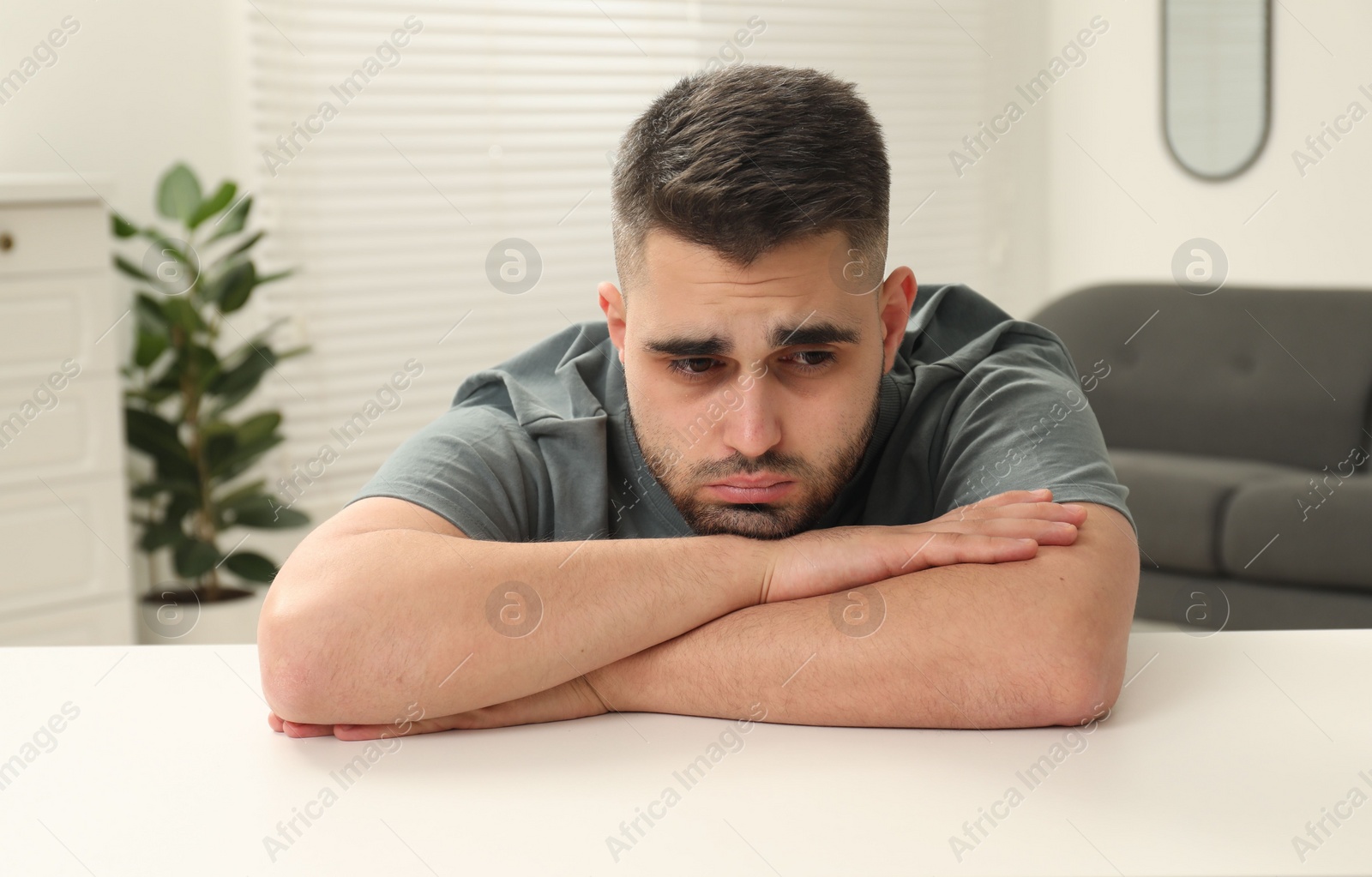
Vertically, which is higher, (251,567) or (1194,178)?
(1194,178)

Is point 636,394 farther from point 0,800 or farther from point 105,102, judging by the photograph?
point 105,102

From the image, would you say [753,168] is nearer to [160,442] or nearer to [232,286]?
[232,286]

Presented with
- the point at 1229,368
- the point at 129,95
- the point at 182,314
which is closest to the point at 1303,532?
the point at 1229,368

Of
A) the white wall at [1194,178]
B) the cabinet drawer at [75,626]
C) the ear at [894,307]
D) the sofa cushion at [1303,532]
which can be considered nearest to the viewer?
the ear at [894,307]

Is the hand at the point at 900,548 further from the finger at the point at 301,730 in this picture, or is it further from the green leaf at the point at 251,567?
the green leaf at the point at 251,567

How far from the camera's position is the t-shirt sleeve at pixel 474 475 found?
1298mm

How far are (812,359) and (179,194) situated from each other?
7.79 ft

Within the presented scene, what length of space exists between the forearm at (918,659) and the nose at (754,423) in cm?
18

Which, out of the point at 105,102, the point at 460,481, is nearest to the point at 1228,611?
the point at 460,481

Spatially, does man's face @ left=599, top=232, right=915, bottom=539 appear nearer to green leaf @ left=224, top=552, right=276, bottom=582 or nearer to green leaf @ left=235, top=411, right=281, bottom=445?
green leaf @ left=235, top=411, right=281, bottom=445

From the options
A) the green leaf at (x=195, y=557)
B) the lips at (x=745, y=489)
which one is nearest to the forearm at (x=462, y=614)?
the lips at (x=745, y=489)

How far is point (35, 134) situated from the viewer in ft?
10.4

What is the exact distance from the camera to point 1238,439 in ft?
11.4

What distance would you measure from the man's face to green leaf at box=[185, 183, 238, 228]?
6.99 feet
